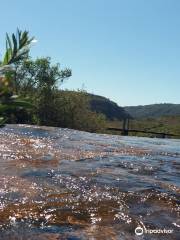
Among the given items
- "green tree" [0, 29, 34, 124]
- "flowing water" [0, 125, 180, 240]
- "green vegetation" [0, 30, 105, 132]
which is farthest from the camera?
"green vegetation" [0, 30, 105, 132]

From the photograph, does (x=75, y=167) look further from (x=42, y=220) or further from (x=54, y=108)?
(x=54, y=108)

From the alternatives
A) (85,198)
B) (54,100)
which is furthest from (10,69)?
(54,100)

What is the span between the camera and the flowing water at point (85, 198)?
18.2 feet

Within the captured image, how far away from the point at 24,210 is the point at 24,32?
16.9 ft

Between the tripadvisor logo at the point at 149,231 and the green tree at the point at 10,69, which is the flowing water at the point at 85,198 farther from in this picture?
the green tree at the point at 10,69

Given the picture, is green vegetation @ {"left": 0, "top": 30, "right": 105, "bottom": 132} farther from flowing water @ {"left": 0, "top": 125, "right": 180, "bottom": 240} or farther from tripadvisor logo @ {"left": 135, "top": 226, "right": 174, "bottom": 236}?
tripadvisor logo @ {"left": 135, "top": 226, "right": 174, "bottom": 236}

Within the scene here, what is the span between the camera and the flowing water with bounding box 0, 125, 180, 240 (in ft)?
18.2

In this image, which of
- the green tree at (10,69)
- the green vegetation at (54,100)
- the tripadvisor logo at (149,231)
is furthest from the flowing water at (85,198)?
the green vegetation at (54,100)

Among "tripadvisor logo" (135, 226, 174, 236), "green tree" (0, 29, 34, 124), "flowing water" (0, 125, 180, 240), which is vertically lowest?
"tripadvisor logo" (135, 226, 174, 236)

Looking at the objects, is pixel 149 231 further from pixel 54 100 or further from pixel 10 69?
pixel 54 100

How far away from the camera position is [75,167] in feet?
35.7

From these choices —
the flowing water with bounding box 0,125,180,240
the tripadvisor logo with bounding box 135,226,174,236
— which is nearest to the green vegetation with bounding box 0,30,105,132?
the flowing water with bounding box 0,125,180,240

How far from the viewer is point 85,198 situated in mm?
7316

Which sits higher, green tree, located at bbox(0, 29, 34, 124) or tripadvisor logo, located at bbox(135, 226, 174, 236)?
green tree, located at bbox(0, 29, 34, 124)
